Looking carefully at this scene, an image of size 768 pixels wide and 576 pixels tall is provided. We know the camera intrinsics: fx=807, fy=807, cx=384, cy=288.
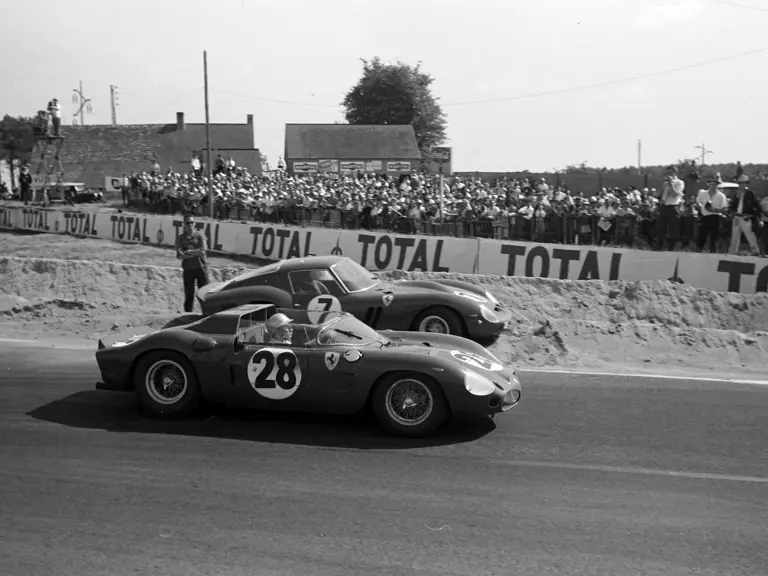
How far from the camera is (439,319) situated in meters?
10.7

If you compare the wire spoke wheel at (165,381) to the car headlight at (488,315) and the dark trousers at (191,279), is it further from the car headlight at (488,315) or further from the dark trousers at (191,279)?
the dark trousers at (191,279)

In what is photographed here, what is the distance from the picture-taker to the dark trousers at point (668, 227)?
16.5 m

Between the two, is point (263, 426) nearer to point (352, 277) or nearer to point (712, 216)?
point (352, 277)

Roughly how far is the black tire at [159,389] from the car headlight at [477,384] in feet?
8.28

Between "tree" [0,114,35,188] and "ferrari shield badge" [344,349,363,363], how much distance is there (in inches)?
2758

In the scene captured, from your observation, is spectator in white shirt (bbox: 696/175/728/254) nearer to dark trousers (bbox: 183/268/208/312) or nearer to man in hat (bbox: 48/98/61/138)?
dark trousers (bbox: 183/268/208/312)

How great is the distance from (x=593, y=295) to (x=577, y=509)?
9.41 metres

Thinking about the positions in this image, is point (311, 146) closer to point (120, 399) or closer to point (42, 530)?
point (120, 399)

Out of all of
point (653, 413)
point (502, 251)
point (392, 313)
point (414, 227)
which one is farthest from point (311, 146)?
point (653, 413)

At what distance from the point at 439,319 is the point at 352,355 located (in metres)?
3.67

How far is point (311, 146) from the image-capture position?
2010 inches

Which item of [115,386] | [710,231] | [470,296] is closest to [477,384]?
[115,386]

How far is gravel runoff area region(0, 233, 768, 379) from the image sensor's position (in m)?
11.1

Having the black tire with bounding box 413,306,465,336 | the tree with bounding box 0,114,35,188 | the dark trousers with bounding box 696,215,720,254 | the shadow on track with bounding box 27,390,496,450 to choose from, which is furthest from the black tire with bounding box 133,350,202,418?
the tree with bounding box 0,114,35,188
